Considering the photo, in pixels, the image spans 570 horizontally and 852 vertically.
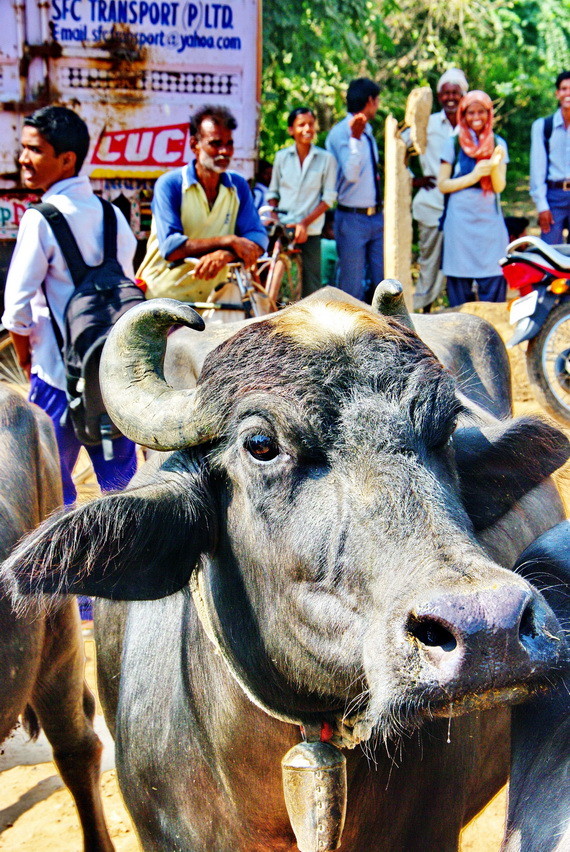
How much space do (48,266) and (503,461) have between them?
2.51m

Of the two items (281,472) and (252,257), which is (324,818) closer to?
(281,472)

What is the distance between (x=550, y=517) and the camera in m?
3.48

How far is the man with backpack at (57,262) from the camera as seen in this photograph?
4.17m

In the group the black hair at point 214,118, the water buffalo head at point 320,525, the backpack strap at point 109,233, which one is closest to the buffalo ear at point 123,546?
the water buffalo head at point 320,525

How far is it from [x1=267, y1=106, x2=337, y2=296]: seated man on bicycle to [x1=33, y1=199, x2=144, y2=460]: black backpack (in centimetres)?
526

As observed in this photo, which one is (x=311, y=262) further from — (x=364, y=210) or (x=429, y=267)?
(x=429, y=267)

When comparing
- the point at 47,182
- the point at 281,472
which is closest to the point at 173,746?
the point at 281,472

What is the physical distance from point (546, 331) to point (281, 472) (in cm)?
613

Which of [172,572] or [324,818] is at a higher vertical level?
[172,572]

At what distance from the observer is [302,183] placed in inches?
371

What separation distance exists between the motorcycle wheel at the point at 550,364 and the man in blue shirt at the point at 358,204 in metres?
2.11

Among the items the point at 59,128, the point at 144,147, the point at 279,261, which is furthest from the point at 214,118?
the point at 279,261

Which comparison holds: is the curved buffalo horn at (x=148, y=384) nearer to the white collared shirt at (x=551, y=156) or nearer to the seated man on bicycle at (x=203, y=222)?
the seated man on bicycle at (x=203, y=222)

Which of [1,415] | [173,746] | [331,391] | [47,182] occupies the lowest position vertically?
[173,746]
